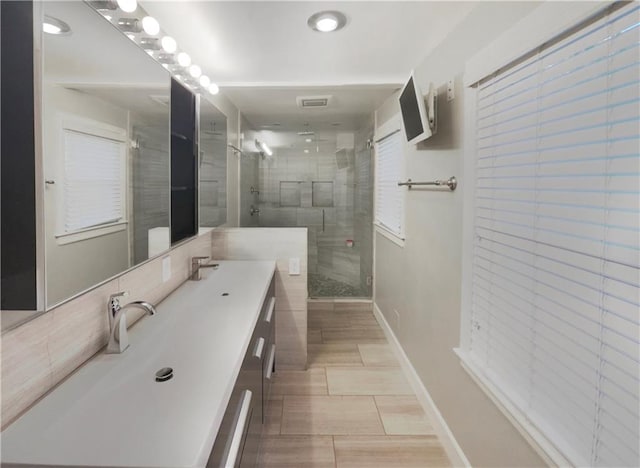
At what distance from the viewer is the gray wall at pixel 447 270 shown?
1.35 meters

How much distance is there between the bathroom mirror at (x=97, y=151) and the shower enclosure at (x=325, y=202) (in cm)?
260

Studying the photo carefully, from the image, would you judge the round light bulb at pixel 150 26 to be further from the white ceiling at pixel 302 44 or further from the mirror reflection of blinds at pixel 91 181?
the mirror reflection of blinds at pixel 91 181

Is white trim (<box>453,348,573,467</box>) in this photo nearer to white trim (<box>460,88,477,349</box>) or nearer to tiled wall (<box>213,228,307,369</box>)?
white trim (<box>460,88,477,349</box>)

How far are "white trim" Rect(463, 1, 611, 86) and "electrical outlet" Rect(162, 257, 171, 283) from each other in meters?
1.75

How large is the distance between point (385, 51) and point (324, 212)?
245cm

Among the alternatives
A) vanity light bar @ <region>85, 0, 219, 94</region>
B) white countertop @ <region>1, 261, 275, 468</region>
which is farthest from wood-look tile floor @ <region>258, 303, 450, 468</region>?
vanity light bar @ <region>85, 0, 219, 94</region>

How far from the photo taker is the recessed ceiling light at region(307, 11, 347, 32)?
1.65 meters

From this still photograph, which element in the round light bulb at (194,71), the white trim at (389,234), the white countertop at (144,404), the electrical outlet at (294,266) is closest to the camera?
the white countertop at (144,404)

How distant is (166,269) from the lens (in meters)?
1.75

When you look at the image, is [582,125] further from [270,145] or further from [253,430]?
[270,145]

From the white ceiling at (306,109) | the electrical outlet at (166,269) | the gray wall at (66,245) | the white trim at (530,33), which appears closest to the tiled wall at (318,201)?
the white ceiling at (306,109)

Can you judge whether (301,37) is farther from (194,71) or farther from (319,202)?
(319,202)

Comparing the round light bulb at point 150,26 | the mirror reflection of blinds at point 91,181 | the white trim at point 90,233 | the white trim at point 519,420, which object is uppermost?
the round light bulb at point 150,26

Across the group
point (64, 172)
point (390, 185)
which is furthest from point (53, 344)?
point (390, 185)
